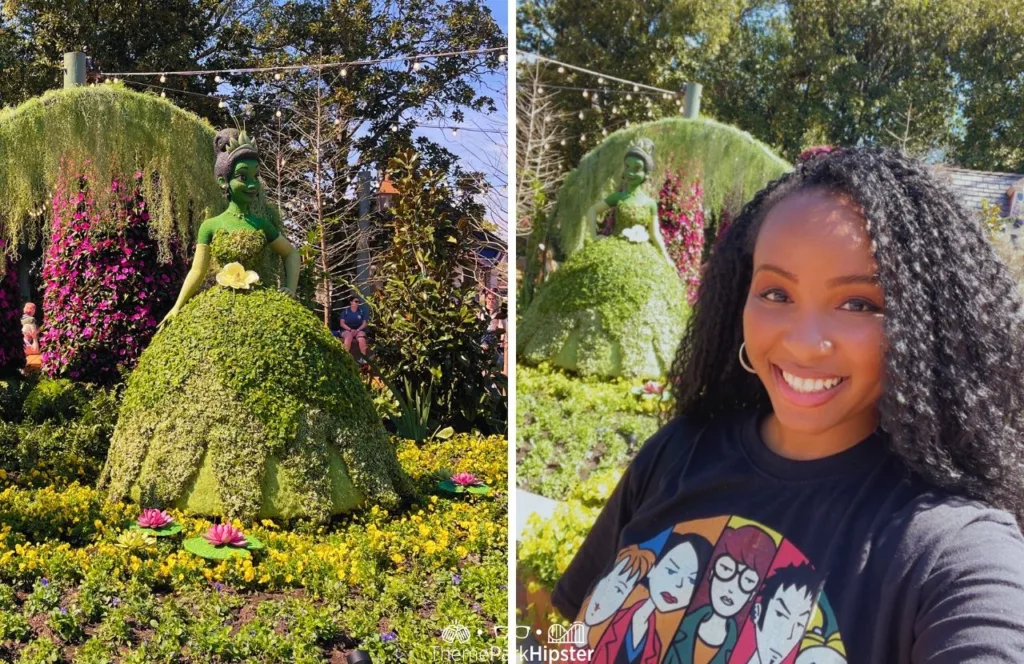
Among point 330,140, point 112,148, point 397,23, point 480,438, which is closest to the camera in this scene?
point 112,148

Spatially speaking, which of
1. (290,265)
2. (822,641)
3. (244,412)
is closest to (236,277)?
(290,265)

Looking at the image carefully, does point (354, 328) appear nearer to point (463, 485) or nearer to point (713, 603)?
point (463, 485)

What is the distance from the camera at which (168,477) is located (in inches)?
138

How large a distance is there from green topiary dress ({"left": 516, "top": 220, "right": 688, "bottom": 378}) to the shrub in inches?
123

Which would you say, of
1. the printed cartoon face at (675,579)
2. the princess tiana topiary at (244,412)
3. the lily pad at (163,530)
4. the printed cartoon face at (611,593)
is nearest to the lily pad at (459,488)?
the princess tiana topiary at (244,412)

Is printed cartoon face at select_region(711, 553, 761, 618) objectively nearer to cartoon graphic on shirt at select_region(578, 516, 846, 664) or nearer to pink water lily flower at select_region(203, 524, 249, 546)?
cartoon graphic on shirt at select_region(578, 516, 846, 664)

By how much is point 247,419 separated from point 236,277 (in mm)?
600

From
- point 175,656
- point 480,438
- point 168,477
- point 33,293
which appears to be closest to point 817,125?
point 175,656

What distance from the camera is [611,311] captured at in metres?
2.32

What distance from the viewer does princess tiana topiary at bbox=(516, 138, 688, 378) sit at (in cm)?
211

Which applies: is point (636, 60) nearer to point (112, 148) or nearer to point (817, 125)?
point (817, 125)

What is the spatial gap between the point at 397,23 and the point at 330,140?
3.64 feet

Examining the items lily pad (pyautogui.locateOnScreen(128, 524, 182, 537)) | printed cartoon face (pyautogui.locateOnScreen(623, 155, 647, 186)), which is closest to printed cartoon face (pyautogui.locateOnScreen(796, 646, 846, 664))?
printed cartoon face (pyautogui.locateOnScreen(623, 155, 647, 186))

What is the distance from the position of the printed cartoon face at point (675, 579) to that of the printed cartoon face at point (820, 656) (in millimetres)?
169
